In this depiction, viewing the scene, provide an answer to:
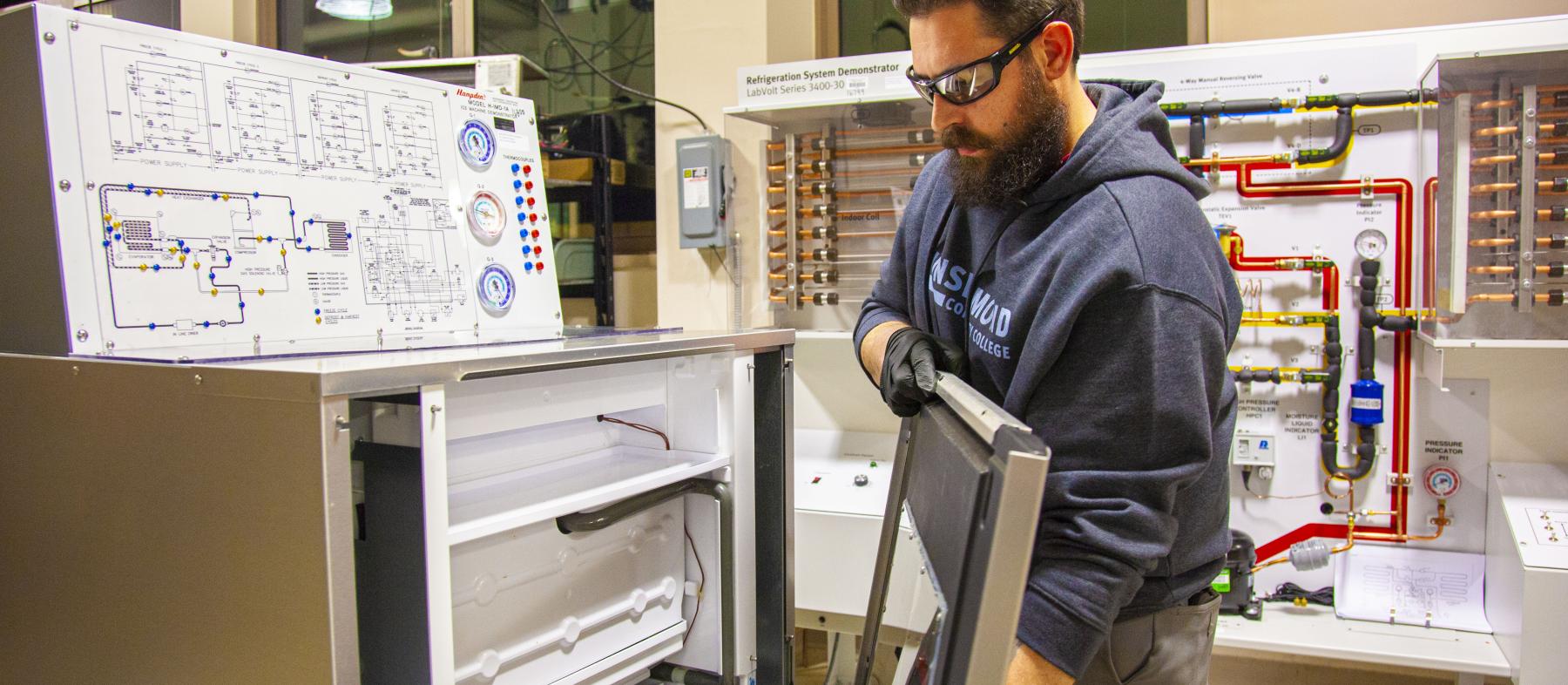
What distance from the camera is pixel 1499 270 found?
2121mm

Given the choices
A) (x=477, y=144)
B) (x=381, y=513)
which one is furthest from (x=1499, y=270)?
(x=381, y=513)

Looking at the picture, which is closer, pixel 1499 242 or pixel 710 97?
pixel 1499 242

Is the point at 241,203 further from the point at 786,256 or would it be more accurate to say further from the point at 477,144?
the point at 786,256

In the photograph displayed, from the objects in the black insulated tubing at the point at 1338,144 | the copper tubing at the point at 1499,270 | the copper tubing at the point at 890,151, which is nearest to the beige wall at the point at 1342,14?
the black insulated tubing at the point at 1338,144

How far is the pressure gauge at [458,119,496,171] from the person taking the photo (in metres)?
1.59

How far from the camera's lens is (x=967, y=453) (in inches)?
33.4

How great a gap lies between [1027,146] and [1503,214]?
164 cm

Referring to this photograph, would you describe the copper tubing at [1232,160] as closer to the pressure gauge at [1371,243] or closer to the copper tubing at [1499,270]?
the pressure gauge at [1371,243]

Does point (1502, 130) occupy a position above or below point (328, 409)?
above

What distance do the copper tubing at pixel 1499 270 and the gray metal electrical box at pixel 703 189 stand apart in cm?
197

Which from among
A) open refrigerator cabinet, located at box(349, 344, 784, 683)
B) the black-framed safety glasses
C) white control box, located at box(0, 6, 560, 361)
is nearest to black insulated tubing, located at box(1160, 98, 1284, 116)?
the black-framed safety glasses

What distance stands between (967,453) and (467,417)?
0.72 meters

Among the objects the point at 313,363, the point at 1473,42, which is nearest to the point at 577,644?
the point at 313,363

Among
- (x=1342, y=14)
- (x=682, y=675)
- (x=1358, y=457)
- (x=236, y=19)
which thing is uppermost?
(x=236, y=19)
